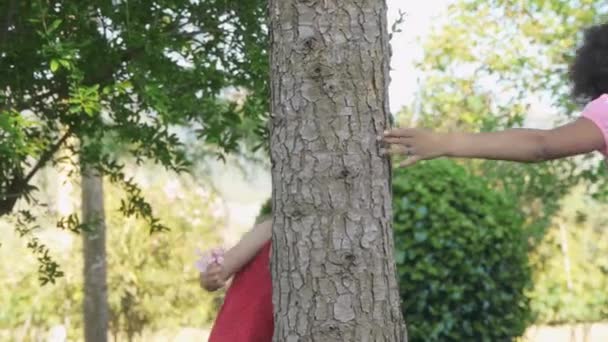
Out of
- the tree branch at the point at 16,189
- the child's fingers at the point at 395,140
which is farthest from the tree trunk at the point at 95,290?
the child's fingers at the point at 395,140

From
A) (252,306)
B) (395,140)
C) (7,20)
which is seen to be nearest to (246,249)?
(252,306)

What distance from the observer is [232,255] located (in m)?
3.27

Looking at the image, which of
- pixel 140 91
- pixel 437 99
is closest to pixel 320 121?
pixel 140 91

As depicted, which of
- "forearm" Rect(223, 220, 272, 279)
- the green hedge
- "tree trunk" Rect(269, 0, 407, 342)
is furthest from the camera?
the green hedge

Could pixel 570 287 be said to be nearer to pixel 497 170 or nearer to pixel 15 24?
pixel 497 170

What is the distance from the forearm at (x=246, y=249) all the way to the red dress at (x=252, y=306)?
2 cm

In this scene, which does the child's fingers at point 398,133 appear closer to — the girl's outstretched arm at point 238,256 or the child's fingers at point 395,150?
the child's fingers at point 395,150

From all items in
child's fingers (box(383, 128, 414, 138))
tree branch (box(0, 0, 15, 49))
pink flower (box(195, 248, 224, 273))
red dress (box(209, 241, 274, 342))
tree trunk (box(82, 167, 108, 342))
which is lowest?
tree trunk (box(82, 167, 108, 342))

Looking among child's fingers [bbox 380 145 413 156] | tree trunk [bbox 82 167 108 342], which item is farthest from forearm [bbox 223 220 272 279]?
tree trunk [bbox 82 167 108 342]

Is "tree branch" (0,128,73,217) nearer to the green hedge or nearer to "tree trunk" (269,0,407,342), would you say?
the green hedge

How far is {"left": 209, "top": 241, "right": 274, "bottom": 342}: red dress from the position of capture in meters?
3.26

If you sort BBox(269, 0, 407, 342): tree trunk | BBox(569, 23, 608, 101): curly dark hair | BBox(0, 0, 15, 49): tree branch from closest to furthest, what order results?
BBox(269, 0, 407, 342): tree trunk < BBox(569, 23, 608, 101): curly dark hair < BBox(0, 0, 15, 49): tree branch

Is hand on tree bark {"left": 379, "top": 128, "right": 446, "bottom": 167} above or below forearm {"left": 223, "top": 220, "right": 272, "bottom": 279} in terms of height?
above

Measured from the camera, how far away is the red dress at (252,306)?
10.7 ft
